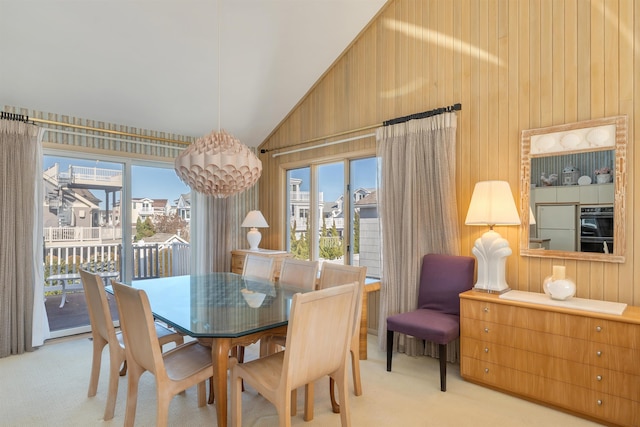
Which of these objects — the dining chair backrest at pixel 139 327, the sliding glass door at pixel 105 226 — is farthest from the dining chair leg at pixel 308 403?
the sliding glass door at pixel 105 226

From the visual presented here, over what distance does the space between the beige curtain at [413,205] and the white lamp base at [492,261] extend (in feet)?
1.15

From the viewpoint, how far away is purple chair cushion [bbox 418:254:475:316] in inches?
123

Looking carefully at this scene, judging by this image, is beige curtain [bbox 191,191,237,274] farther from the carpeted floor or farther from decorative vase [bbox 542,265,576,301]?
decorative vase [bbox 542,265,576,301]

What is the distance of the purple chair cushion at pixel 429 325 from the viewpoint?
109 inches

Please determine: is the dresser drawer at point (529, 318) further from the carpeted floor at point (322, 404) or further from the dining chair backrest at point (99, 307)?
the dining chair backrest at point (99, 307)

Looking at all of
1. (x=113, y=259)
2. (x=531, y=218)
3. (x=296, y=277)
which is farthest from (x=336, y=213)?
(x=113, y=259)

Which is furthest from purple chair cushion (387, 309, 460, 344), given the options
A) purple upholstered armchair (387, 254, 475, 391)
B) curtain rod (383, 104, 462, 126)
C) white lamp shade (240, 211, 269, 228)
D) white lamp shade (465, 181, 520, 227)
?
white lamp shade (240, 211, 269, 228)

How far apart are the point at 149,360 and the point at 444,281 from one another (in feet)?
7.90

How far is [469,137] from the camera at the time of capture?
3277mm

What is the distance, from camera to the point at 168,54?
371cm

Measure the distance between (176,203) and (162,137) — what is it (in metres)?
0.88

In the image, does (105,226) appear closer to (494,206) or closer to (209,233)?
(209,233)

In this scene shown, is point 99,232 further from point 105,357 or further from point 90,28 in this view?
point 90,28

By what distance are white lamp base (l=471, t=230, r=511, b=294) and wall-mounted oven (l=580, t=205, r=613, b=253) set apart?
52 cm
